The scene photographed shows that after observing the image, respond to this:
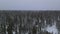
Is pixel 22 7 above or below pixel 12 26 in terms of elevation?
above

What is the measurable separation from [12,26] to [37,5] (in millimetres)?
275

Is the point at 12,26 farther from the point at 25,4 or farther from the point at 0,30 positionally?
the point at 25,4

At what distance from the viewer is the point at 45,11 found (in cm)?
81

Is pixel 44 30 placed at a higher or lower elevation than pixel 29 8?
lower

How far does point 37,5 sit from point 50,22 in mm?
182

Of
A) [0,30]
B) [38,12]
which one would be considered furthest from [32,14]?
[0,30]

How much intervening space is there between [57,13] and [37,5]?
0.18 meters

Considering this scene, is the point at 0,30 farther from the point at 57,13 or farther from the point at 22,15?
the point at 57,13

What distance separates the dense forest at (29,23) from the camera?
0.81 meters

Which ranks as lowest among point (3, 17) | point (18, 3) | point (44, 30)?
point (44, 30)

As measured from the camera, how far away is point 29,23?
81 centimetres

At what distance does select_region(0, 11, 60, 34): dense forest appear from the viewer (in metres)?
0.81

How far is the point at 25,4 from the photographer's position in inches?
33.8

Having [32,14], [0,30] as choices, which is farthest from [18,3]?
[0,30]
